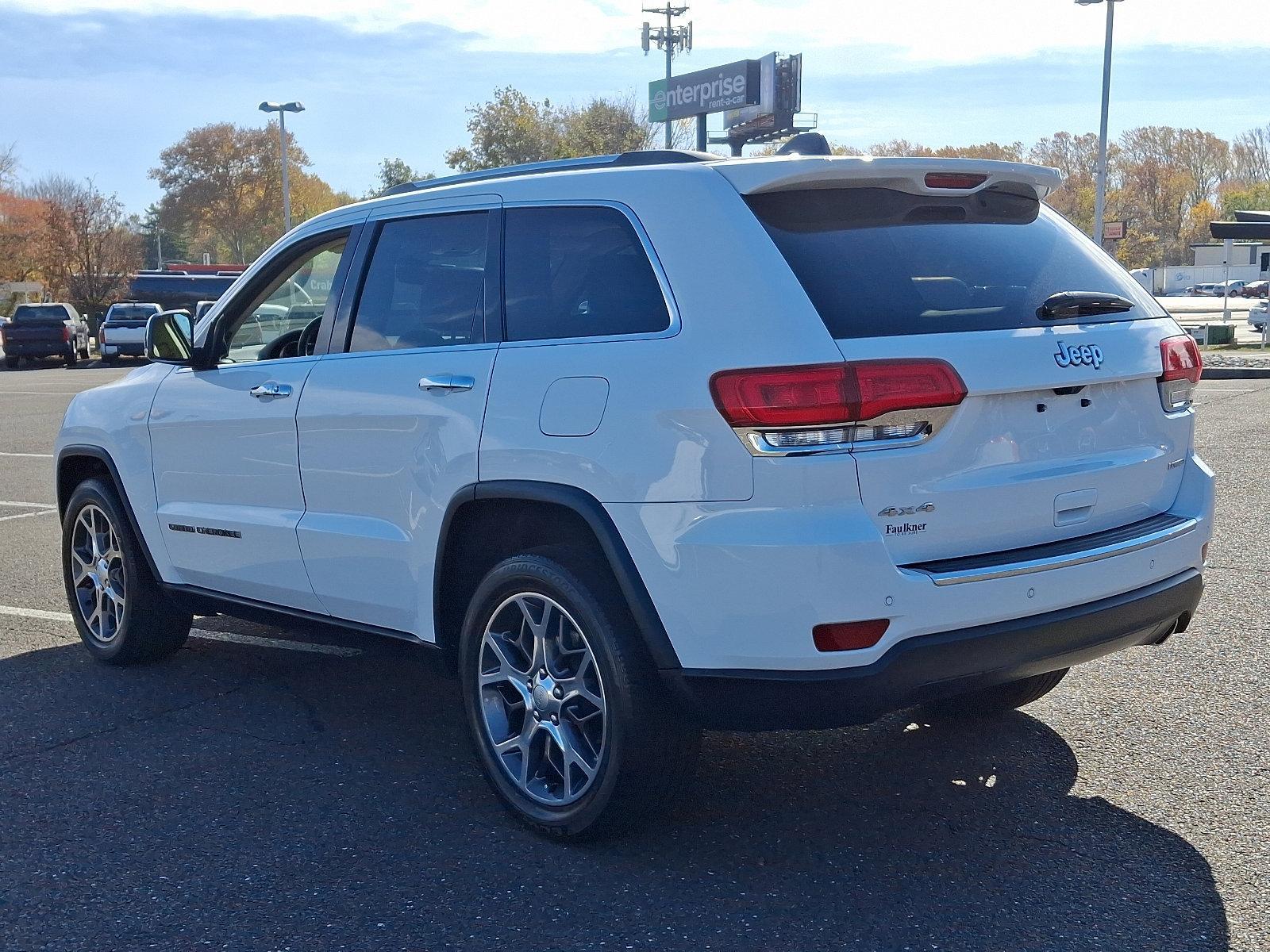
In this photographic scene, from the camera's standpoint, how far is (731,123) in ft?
252

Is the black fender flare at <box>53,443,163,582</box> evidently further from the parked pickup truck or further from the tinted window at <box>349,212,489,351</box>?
the parked pickup truck

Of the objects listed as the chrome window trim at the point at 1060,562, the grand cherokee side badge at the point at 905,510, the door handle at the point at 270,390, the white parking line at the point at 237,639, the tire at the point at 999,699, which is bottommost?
the white parking line at the point at 237,639

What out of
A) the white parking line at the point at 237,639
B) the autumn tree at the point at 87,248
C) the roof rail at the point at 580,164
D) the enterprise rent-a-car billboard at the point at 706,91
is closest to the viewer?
the roof rail at the point at 580,164

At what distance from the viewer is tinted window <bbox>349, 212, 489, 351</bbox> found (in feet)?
14.1

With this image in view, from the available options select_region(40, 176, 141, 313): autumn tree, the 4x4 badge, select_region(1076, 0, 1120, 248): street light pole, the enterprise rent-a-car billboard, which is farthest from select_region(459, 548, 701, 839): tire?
the enterprise rent-a-car billboard

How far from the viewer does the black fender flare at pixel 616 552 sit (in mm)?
3504

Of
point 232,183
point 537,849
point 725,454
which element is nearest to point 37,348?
point 537,849

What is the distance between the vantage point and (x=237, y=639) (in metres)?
6.30

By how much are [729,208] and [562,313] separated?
0.60m

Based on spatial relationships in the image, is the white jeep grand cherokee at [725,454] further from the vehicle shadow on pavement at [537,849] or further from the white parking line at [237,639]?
the white parking line at [237,639]

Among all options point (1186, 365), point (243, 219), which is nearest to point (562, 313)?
point (1186, 365)

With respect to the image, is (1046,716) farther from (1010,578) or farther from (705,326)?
(705,326)

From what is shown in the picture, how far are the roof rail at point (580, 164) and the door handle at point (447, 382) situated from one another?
2.07 ft

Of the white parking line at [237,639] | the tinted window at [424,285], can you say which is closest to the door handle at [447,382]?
the tinted window at [424,285]
